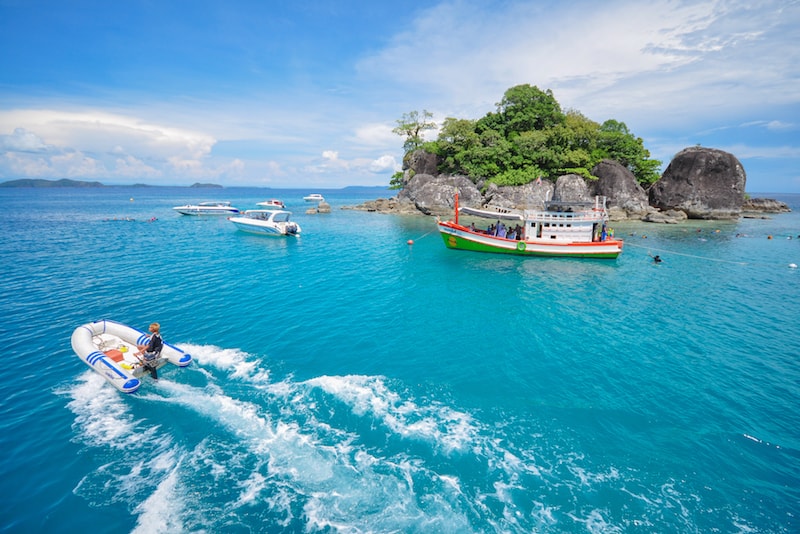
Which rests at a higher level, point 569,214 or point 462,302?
point 569,214

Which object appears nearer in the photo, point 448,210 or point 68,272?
point 68,272

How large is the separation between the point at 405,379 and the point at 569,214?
100 feet

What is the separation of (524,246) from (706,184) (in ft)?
167

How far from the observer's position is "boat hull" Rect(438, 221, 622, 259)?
35562mm

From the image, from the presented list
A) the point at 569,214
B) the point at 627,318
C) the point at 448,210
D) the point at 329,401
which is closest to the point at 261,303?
the point at 329,401

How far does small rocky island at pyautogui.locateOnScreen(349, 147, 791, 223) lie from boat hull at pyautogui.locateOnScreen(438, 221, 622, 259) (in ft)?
85.3

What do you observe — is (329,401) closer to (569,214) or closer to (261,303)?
(261,303)

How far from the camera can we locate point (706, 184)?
61562mm

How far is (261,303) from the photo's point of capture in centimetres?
2316

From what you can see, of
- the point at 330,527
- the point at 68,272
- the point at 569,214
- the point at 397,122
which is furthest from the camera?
the point at 397,122

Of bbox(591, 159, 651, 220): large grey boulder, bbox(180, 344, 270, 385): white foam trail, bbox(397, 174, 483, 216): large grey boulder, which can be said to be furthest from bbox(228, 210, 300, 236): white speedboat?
bbox(591, 159, 651, 220): large grey boulder

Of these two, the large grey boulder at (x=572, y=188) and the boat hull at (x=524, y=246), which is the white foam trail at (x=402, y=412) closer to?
the boat hull at (x=524, y=246)

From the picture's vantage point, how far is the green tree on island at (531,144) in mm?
63438

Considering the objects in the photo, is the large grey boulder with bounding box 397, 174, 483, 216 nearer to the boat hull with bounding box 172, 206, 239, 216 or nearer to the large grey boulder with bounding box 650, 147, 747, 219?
the large grey boulder with bounding box 650, 147, 747, 219
